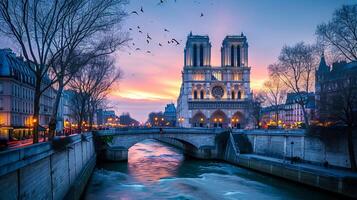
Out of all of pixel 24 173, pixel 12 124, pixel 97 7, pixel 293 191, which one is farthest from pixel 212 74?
pixel 24 173

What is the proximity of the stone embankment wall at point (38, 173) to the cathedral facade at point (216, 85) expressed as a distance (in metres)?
84.0

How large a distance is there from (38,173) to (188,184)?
23.0 meters

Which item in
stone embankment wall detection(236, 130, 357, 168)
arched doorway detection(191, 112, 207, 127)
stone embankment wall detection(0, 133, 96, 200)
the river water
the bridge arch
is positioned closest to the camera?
stone embankment wall detection(0, 133, 96, 200)

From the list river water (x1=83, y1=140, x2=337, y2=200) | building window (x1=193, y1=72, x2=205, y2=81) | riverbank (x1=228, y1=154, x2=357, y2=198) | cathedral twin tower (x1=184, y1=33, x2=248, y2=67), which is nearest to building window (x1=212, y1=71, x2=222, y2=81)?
cathedral twin tower (x1=184, y1=33, x2=248, y2=67)

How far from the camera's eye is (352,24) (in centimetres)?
3177

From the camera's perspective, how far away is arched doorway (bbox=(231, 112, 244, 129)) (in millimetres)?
112000

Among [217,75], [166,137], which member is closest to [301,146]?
[166,137]

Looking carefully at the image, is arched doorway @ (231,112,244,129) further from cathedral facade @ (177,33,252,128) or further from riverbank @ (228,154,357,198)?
riverbank @ (228,154,357,198)

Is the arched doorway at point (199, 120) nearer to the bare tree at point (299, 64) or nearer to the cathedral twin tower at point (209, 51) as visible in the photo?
the cathedral twin tower at point (209, 51)

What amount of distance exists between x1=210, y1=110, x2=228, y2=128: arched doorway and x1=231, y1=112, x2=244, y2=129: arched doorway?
2413mm

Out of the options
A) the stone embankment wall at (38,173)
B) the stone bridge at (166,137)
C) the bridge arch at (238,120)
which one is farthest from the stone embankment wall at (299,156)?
the bridge arch at (238,120)

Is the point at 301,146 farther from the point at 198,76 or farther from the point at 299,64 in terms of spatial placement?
the point at 198,76

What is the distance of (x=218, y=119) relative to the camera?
113125 millimetres

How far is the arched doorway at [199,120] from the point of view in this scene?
4385 inches
